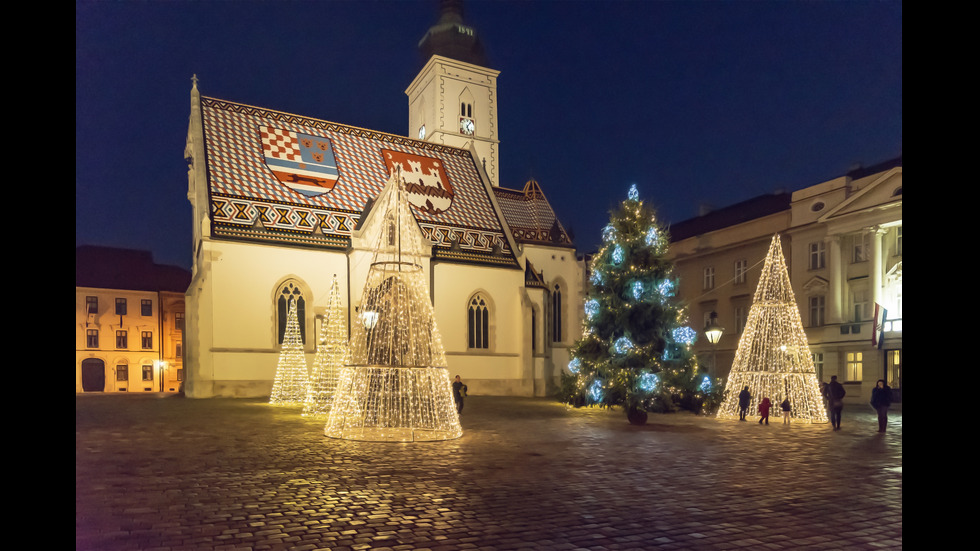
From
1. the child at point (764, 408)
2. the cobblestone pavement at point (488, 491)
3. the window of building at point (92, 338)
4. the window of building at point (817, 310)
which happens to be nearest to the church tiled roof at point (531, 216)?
the window of building at point (817, 310)

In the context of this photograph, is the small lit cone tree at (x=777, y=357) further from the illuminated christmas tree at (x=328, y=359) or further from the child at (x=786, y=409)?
the illuminated christmas tree at (x=328, y=359)

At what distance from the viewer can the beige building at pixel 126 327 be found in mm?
49781

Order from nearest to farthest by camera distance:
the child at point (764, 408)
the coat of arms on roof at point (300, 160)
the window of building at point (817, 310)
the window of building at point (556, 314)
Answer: the child at point (764, 408) < the coat of arms on roof at point (300, 160) < the window of building at point (817, 310) < the window of building at point (556, 314)

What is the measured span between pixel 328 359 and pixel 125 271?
136 feet

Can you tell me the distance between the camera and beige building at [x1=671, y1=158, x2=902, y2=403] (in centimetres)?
2931

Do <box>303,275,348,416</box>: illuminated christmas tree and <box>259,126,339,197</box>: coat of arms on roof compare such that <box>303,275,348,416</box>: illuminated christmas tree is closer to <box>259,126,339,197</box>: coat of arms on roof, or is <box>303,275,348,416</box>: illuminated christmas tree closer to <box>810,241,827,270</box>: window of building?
<box>259,126,339,197</box>: coat of arms on roof

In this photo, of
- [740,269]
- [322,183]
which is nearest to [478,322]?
[322,183]

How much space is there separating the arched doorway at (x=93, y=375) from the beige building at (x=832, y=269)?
143ft

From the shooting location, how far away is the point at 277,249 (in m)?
28.3

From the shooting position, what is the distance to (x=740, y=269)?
1492 inches

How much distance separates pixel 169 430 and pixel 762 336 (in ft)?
51.1

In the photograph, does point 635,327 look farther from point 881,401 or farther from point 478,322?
point 478,322

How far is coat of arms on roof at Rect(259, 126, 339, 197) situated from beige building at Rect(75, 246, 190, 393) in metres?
27.1
